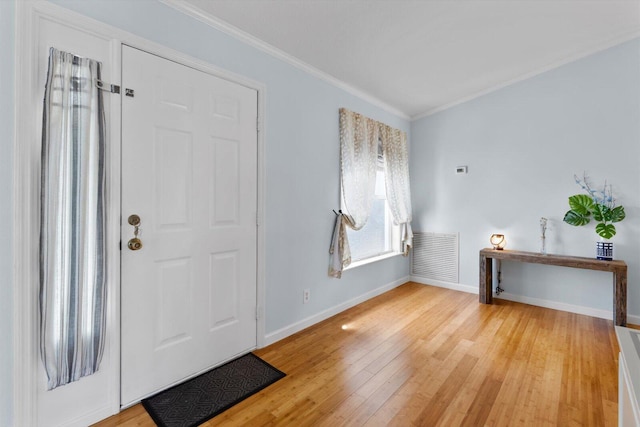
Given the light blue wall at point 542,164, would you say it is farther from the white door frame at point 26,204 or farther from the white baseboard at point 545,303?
the white door frame at point 26,204

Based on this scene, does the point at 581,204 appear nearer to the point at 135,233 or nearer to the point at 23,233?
the point at 135,233

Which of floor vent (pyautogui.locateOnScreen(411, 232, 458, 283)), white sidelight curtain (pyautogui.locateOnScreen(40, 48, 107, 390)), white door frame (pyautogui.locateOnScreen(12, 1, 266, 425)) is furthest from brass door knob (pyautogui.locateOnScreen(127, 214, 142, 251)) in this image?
A: floor vent (pyautogui.locateOnScreen(411, 232, 458, 283))

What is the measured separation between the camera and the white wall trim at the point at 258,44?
191 cm

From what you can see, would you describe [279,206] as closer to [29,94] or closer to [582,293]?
[29,94]

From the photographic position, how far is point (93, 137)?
1545 millimetres

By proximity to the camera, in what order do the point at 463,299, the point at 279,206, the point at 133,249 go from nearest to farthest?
the point at 133,249 < the point at 279,206 < the point at 463,299

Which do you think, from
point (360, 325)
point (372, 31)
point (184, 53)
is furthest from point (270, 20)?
point (360, 325)

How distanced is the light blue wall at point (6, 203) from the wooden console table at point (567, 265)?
162 inches

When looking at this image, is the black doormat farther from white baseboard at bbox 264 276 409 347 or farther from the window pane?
the window pane

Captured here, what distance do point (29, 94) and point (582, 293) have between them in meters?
4.98

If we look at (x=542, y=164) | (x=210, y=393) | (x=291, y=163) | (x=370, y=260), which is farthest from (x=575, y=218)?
(x=210, y=393)

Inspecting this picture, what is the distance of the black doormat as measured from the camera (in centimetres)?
166

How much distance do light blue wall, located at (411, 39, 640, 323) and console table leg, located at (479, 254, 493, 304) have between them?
36 centimetres

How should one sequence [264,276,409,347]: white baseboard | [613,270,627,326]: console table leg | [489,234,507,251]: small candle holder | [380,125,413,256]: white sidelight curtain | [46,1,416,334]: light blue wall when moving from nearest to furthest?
[46,1,416,334]: light blue wall
[264,276,409,347]: white baseboard
[613,270,627,326]: console table leg
[489,234,507,251]: small candle holder
[380,125,413,256]: white sidelight curtain
